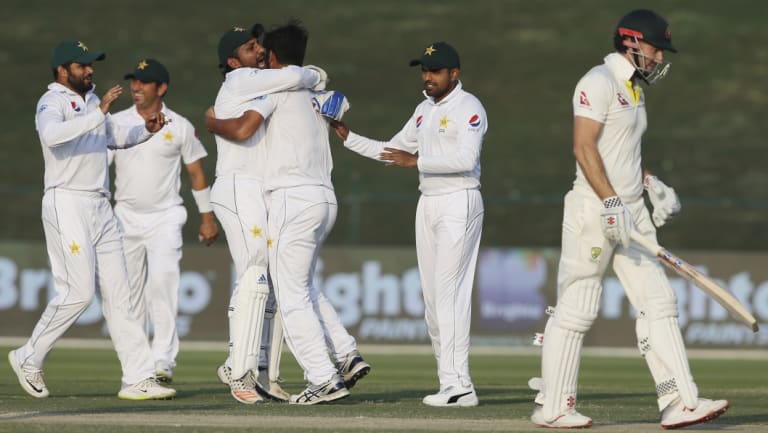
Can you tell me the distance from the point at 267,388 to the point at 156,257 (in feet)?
8.82

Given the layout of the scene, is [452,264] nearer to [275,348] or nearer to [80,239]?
[275,348]

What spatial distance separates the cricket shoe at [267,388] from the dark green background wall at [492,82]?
12480 millimetres

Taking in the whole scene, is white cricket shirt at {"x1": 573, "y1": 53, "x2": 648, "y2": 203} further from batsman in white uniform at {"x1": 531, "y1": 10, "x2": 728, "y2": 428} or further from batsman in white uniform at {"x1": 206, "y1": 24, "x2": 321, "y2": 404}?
batsman in white uniform at {"x1": 206, "y1": 24, "x2": 321, "y2": 404}

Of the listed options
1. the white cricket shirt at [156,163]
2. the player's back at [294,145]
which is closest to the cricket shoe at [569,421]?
the player's back at [294,145]

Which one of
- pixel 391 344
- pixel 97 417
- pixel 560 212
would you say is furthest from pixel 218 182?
pixel 560 212

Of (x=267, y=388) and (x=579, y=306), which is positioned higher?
(x=579, y=306)

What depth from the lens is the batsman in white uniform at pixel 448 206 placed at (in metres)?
8.96

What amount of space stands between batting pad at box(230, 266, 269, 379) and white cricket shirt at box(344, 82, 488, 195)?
1242 mm

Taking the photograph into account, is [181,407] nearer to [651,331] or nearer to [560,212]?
[651,331]

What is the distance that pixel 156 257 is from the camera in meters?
11.6

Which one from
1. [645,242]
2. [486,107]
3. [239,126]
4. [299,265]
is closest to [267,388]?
[299,265]

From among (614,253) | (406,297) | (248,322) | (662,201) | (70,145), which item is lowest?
(406,297)

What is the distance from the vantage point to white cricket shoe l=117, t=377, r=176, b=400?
920cm

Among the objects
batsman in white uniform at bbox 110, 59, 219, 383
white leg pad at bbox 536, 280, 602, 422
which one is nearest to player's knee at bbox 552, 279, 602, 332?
white leg pad at bbox 536, 280, 602, 422
